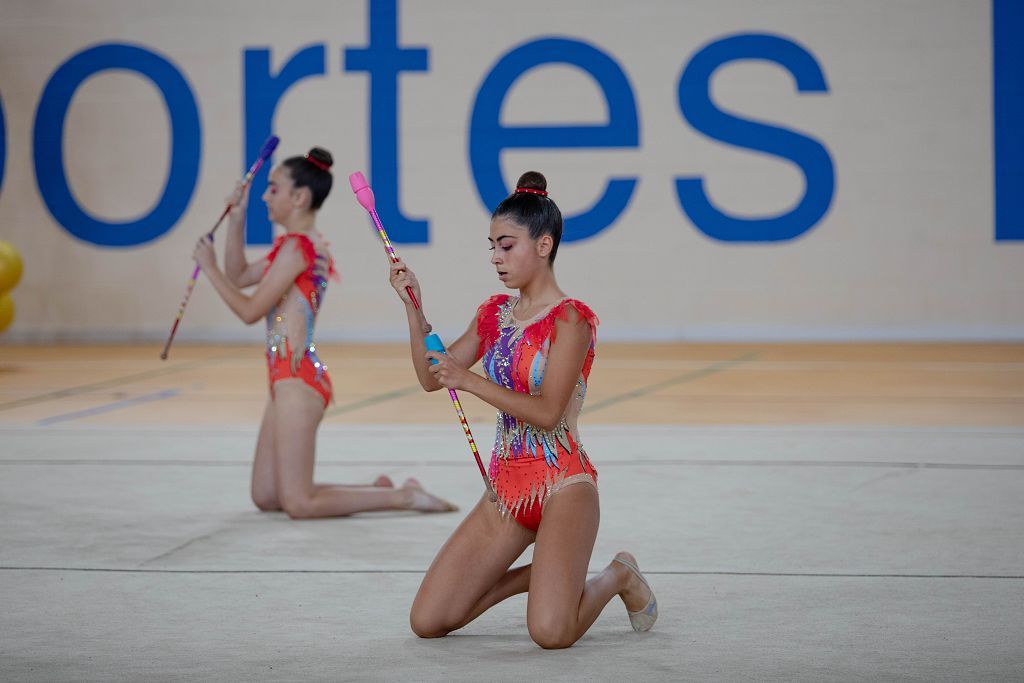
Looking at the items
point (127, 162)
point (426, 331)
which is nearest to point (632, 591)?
point (426, 331)

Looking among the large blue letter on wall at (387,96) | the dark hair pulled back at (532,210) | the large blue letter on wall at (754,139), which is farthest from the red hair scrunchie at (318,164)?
the large blue letter on wall at (754,139)

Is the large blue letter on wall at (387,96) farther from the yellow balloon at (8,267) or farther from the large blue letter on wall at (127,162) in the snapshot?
the yellow balloon at (8,267)

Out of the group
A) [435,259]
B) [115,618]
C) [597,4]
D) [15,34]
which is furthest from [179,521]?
[15,34]

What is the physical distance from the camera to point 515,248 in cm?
329

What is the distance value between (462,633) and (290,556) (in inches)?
38.4

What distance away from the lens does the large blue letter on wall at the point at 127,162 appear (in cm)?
1214

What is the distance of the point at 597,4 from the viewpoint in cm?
1184

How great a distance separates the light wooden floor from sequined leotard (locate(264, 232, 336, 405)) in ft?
7.35

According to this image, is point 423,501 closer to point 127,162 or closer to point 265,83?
point 265,83

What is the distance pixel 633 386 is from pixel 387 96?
4.51 metres

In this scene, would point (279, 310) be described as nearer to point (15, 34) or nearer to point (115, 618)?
point (115, 618)

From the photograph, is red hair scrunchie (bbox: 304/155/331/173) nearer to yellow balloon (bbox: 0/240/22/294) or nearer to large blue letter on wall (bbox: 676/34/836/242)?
yellow balloon (bbox: 0/240/22/294)

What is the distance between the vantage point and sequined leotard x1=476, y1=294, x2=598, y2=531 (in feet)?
10.7

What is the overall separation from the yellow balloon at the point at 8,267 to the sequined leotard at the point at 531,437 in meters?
7.73
